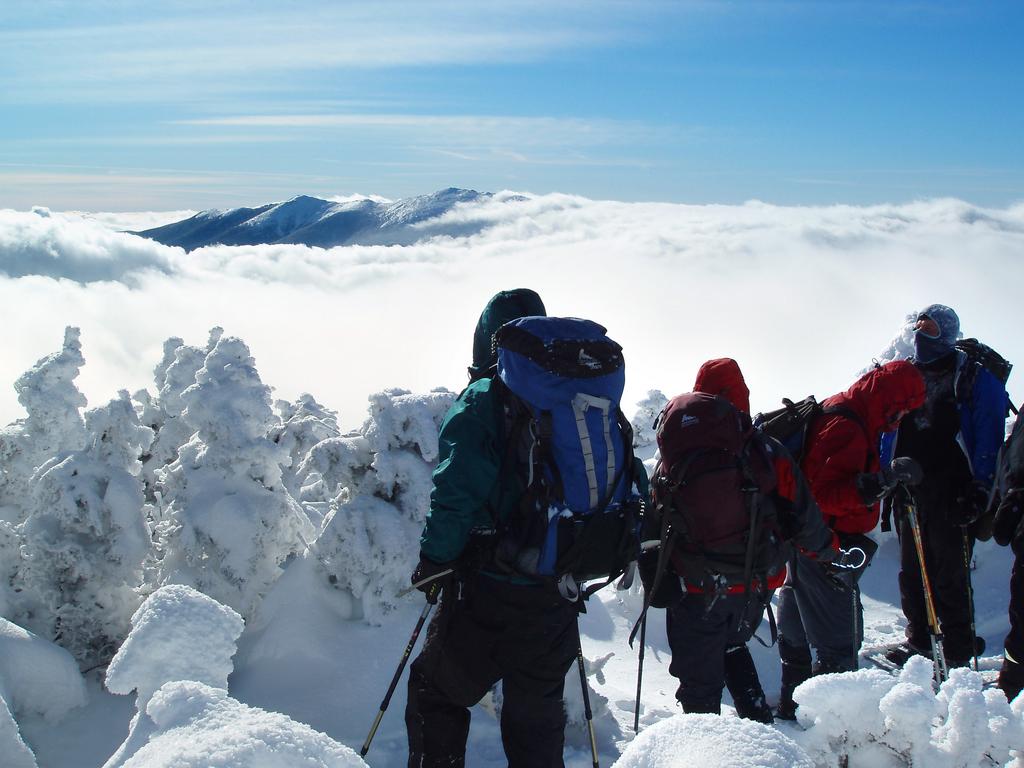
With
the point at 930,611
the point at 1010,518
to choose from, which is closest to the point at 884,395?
the point at 1010,518

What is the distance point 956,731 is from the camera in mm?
2756

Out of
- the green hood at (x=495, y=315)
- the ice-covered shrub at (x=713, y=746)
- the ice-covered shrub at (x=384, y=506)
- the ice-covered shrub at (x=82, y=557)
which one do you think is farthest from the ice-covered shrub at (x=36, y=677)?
the ice-covered shrub at (x=713, y=746)

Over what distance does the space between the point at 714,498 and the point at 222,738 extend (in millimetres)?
3203

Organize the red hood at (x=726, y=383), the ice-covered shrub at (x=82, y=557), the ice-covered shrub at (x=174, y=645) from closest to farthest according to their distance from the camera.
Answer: the ice-covered shrub at (x=174, y=645), the red hood at (x=726, y=383), the ice-covered shrub at (x=82, y=557)

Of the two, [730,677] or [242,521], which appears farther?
[242,521]

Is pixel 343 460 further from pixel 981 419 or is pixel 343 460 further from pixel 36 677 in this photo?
pixel 981 419

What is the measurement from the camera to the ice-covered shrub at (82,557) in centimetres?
1015

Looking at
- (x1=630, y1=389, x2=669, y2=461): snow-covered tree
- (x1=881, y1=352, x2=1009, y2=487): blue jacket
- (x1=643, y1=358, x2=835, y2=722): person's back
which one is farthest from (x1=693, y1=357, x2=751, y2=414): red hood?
(x1=630, y1=389, x2=669, y2=461): snow-covered tree

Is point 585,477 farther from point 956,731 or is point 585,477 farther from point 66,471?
point 66,471

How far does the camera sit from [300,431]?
14.9 m

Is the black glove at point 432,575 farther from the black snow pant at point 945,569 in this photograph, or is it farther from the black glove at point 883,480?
the black snow pant at point 945,569

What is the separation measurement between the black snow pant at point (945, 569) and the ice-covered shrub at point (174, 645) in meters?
5.83

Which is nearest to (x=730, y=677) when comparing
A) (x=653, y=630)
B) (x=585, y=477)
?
(x=585, y=477)

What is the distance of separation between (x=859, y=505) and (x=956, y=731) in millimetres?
2756
